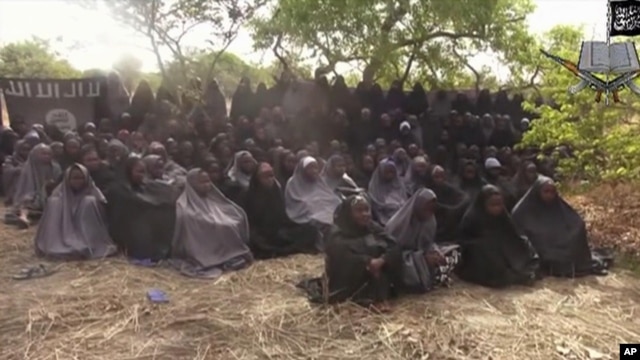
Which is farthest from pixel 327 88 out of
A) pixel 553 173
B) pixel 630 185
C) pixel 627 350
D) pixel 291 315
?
pixel 627 350

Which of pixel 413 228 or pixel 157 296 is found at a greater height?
pixel 413 228

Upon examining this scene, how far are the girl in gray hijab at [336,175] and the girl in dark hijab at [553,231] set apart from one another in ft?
6.38

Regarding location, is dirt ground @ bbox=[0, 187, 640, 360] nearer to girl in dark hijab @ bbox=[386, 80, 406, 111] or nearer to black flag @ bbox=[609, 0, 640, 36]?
black flag @ bbox=[609, 0, 640, 36]

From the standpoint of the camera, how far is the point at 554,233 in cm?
610

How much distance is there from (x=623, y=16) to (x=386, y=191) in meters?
3.34

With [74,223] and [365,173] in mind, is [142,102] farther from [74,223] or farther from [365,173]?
[74,223]

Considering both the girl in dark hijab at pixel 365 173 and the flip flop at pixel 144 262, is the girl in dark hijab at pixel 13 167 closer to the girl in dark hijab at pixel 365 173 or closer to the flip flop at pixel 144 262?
the flip flop at pixel 144 262

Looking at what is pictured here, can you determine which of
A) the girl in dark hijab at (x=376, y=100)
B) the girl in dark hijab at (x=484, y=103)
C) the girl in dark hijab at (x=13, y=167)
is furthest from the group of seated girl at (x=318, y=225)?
the girl in dark hijab at (x=484, y=103)

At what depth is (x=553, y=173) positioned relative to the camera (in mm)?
8148

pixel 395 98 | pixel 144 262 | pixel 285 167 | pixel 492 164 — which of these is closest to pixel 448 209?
pixel 492 164

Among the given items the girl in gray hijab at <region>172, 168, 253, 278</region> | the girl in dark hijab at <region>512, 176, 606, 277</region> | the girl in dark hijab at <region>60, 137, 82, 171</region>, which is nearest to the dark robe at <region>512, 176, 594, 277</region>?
the girl in dark hijab at <region>512, 176, 606, 277</region>

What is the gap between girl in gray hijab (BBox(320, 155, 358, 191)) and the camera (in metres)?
7.46

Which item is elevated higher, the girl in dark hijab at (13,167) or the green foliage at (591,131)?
the green foliage at (591,131)

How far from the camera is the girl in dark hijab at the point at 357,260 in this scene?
4988mm
